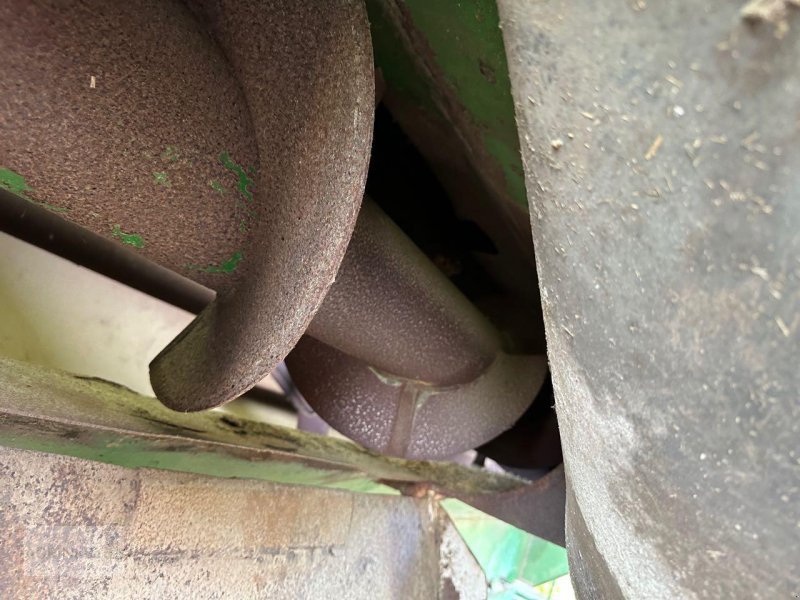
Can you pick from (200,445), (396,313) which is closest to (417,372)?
(396,313)

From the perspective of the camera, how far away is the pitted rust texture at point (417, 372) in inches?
35.4

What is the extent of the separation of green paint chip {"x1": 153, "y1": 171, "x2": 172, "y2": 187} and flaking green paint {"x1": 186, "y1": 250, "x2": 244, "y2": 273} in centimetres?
11

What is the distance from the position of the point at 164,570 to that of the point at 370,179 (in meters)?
0.71

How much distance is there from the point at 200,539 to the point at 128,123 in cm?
53

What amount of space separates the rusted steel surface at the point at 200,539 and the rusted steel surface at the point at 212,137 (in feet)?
0.54

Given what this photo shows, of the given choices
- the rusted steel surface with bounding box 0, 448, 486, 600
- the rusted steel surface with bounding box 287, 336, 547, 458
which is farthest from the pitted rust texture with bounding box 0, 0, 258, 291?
the rusted steel surface with bounding box 287, 336, 547, 458

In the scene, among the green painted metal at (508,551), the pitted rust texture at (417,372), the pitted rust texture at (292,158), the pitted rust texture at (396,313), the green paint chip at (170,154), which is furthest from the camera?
the green painted metal at (508,551)

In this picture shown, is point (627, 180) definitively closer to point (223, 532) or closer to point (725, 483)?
point (725, 483)

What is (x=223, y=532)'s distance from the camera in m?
0.82

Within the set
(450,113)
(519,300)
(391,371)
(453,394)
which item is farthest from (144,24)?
(519,300)

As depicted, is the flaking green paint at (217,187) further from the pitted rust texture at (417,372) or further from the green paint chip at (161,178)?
the pitted rust texture at (417,372)

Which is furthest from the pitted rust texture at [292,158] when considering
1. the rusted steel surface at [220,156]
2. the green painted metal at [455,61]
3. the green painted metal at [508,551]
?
the green painted metal at [508,551]

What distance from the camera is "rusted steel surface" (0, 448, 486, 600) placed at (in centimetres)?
63

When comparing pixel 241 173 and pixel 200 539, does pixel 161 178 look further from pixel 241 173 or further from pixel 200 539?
pixel 200 539
